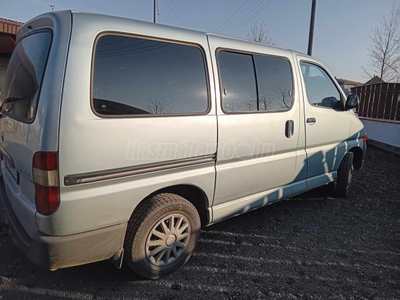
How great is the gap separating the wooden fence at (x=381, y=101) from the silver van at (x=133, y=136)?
8148 mm

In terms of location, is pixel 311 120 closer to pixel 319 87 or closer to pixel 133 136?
pixel 319 87

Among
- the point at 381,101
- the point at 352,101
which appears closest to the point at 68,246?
the point at 352,101

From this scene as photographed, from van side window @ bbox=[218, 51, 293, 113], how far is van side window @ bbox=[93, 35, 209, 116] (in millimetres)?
293

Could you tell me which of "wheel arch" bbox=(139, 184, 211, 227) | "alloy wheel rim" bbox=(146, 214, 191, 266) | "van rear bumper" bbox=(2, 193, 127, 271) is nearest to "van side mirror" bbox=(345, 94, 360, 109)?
"wheel arch" bbox=(139, 184, 211, 227)

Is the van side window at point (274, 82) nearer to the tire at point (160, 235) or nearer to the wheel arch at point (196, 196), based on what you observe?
the wheel arch at point (196, 196)

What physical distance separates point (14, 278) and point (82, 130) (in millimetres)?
1599

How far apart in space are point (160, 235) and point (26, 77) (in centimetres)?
161

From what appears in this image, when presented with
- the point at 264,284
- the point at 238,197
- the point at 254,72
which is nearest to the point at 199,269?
the point at 264,284

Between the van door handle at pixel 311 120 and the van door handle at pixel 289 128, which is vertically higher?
the van door handle at pixel 311 120

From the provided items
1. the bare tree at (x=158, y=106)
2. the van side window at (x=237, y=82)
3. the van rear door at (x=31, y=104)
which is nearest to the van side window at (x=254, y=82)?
the van side window at (x=237, y=82)

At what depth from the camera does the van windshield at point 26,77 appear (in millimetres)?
1914

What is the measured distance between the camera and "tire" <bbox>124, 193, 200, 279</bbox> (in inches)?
87.2

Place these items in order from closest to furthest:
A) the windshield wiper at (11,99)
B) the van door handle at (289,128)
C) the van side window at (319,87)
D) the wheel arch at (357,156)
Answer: the windshield wiper at (11,99) → the van door handle at (289,128) → the van side window at (319,87) → the wheel arch at (357,156)

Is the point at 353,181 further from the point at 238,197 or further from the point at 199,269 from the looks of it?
the point at 199,269
